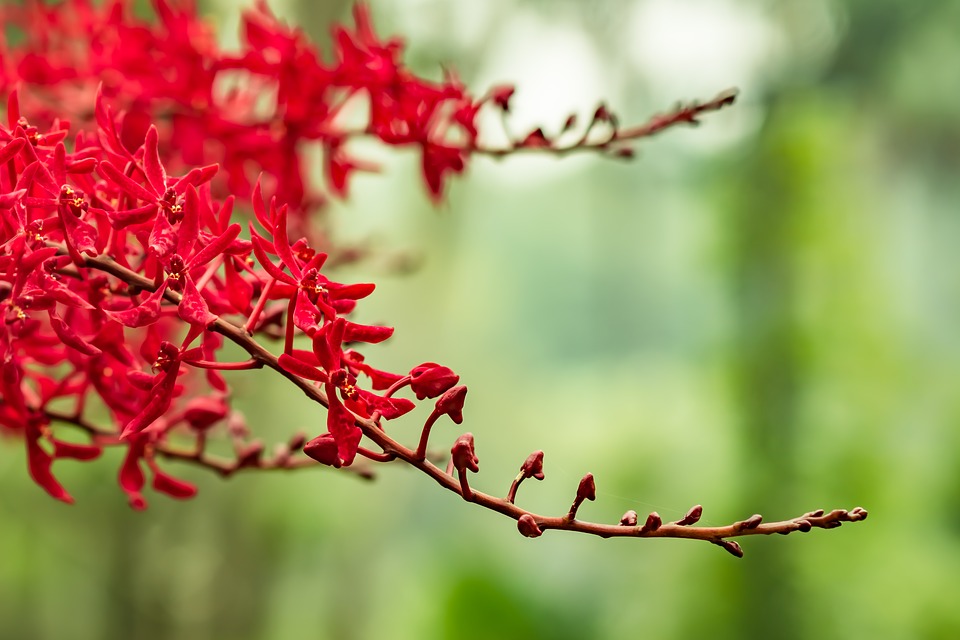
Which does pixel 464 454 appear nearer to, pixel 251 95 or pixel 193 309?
pixel 193 309

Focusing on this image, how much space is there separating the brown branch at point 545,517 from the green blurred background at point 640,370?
35.0 inches

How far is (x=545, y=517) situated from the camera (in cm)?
23

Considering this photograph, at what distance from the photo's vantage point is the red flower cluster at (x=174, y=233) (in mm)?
245

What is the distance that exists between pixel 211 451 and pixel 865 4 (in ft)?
4.15

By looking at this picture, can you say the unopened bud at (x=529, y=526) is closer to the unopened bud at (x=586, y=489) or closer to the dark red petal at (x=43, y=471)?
the unopened bud at (x=586, y=489)

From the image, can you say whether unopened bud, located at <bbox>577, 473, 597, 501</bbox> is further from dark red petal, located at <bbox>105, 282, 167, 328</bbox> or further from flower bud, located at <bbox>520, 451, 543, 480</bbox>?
dark red petal, located at <bbox>105, 282, 167, 328</bbox>

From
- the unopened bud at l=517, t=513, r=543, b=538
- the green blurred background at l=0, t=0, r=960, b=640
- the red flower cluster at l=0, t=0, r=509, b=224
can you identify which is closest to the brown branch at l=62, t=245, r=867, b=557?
the unopened bud at l=517, t=513, r=543, b=538

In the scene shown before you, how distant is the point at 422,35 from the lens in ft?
4.86

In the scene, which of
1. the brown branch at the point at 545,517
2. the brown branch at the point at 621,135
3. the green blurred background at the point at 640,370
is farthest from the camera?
the green blurred background at the point at 640,370

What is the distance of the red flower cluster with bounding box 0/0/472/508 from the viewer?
0.80 feet

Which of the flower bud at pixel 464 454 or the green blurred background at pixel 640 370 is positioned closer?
the flower bud at pixel 464 454

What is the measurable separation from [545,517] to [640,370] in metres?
1.30

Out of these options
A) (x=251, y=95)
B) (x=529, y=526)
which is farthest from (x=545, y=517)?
(x=251, y=95)

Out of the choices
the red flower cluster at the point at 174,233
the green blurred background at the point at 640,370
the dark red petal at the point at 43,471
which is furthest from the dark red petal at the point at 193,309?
the green blurred background at the point at 640,370
